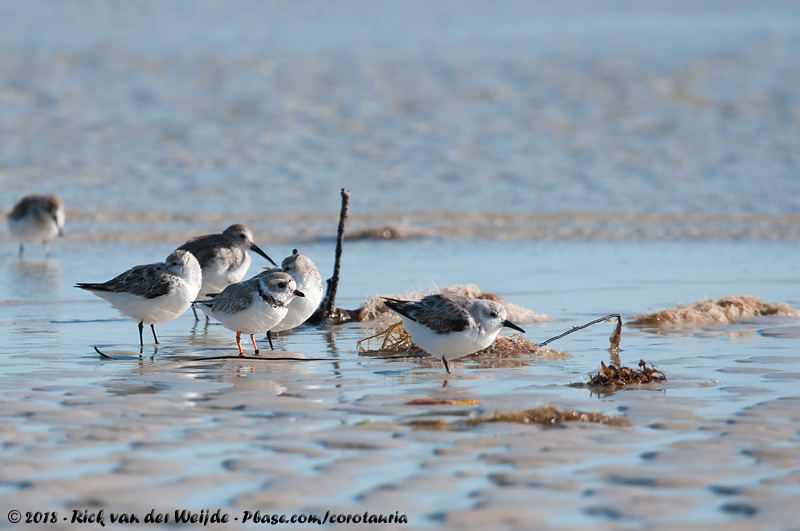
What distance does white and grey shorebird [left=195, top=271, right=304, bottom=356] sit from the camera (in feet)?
27.6

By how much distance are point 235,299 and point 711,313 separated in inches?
181

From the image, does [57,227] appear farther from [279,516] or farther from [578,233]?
[279,516]

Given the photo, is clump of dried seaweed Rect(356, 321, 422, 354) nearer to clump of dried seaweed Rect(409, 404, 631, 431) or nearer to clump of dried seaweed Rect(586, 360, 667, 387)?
clump of dried seaweed Rect(586, 360, 667, 387)

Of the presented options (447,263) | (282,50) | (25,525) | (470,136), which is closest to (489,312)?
(25,525)

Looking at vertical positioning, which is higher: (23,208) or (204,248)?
(23,208)

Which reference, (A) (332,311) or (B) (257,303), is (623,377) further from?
(A) (332,311)

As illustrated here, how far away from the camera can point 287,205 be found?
19.5 meters

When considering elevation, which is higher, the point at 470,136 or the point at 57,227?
the point at 470,136

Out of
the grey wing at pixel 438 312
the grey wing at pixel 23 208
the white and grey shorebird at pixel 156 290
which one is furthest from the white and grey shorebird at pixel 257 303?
the grey wing at pixel 23 208

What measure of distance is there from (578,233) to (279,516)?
13.2 metres

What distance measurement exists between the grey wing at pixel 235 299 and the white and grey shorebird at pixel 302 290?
0.32m

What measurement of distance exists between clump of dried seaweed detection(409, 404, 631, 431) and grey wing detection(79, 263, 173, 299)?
3.50m

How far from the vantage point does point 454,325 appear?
7555 mm

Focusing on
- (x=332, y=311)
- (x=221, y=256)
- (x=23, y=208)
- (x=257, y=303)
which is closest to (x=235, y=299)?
(x=257, y=303)
